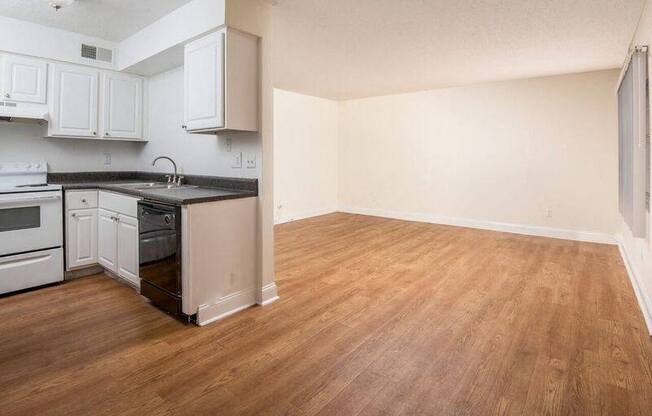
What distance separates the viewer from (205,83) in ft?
8.75

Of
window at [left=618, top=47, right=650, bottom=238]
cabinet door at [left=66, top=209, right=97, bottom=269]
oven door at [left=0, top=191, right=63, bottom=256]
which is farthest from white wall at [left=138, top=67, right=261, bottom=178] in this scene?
window at [left=618, top=47, right=650, bottom=238]

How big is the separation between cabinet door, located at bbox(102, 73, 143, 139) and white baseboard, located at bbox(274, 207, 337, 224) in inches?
113

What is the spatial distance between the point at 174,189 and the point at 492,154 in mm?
4930

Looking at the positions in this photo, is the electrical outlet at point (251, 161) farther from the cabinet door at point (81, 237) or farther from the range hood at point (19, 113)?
the range hood at point (19, 113)

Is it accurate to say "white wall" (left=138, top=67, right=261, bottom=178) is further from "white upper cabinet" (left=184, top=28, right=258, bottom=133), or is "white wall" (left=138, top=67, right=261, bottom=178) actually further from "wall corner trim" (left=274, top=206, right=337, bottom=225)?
"wall corner trim" (left=274, top=206, right=337, bottom=225)

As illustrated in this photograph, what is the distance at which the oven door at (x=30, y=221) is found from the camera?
9.40 ft

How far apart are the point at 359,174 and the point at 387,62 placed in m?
3.13

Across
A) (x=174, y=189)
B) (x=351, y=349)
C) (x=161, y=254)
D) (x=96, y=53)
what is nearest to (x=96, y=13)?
(x=96, y=53)

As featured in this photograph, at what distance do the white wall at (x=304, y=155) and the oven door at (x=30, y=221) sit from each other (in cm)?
349

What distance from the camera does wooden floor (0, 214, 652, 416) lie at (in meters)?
1.69

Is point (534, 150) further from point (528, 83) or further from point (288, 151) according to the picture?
point (288, 151)

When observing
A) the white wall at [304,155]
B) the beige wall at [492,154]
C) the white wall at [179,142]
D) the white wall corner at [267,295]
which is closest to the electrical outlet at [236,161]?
the white wall at [179,142]

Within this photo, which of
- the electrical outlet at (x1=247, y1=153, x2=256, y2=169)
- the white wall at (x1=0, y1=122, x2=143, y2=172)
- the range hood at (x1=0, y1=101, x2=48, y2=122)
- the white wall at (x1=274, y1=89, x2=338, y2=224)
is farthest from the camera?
the white wall at (x1=274, y1=89, x2=338, y2=224)

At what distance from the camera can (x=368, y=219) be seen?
6.87 metres
